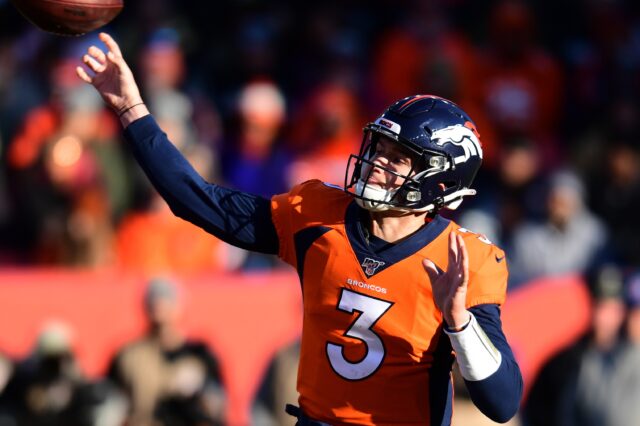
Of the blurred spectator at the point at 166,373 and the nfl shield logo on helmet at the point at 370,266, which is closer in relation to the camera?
the nfl shield logo on helmet at the point at 370,266

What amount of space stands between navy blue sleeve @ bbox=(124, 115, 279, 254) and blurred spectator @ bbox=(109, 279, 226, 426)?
9.89 ft

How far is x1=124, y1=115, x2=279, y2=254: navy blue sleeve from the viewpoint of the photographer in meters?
4.41

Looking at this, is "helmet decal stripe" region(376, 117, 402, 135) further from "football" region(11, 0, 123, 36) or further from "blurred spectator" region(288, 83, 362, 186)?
"blurred spectator" region(288, 83, 362, 186)

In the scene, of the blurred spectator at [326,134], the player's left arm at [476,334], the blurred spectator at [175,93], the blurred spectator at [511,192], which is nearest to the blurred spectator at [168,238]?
the blurred spectator at [175,93]

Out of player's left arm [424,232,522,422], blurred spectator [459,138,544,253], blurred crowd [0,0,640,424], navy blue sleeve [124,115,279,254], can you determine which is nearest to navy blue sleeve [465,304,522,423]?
player's left arm [424,232,522,422]

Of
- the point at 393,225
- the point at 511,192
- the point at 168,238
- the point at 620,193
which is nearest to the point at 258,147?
the point at 168,238

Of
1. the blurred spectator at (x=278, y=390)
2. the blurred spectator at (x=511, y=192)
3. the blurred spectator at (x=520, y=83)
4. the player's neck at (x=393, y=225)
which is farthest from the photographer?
the blurred spectator at (x=520, y=83)

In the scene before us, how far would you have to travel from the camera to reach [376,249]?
4293mm

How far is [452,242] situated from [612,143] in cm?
579

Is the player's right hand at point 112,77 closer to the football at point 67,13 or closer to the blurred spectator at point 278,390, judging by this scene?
the football at point 67,13

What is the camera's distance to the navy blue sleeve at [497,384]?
13.0 feet

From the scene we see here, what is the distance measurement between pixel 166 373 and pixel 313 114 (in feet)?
9.15

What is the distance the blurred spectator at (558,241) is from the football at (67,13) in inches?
177

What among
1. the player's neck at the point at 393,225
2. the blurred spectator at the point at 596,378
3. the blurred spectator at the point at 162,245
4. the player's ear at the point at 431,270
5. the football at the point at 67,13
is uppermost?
the football at the point at 67,13
